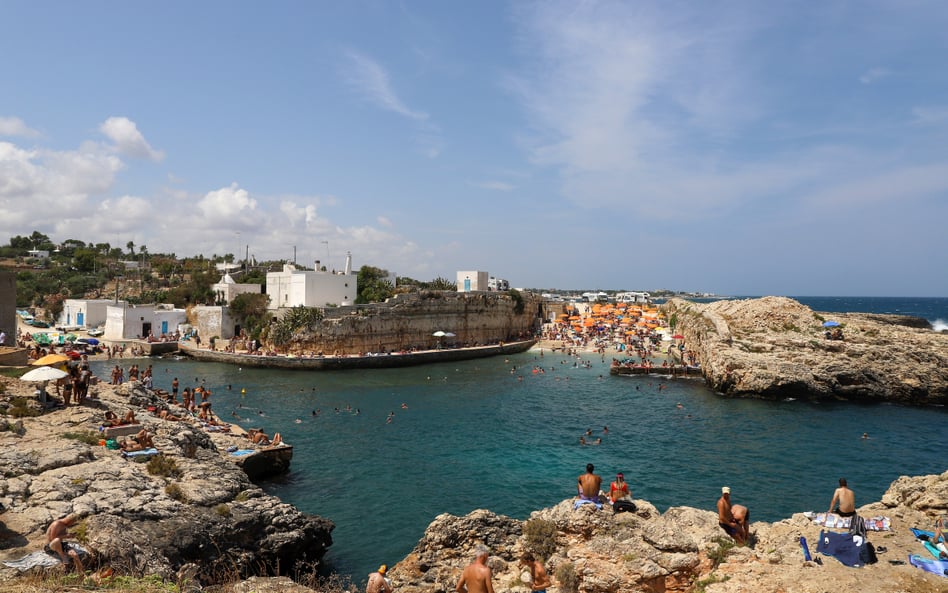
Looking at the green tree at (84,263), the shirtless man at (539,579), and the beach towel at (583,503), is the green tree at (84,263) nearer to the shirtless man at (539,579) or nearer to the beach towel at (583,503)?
the beach towel at (583,503)

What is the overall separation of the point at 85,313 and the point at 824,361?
209 ft

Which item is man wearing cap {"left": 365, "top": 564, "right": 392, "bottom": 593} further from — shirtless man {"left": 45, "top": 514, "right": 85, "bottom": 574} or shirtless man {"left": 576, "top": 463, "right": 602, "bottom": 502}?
shirtless man {"left": 576, "top": 463, "right": 602, "bottom": 502}

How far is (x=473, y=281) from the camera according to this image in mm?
60875

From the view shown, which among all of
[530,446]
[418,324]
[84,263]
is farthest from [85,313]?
[530,446]

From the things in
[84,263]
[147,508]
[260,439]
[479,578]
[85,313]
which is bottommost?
[260,439]

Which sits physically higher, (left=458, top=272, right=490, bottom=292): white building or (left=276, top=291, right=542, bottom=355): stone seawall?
(left=458, top=272, right=490, bottom=292): white building

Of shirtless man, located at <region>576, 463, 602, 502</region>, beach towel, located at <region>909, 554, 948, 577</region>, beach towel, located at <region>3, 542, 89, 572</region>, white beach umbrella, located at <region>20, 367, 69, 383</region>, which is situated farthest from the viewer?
white beach umbrella, located at <region>20, 367, 69, 383</region>

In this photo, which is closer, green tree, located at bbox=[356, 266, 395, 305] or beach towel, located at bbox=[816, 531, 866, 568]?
beach towel, located at bbox=[816, 531, 866, 568]

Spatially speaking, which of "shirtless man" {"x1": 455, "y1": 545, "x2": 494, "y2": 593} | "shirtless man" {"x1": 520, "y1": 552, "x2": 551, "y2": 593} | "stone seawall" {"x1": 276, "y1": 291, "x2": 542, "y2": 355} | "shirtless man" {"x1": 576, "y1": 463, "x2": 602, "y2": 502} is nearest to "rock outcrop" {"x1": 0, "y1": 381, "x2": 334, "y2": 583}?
"shirtless man" {"x1": 455, "y1": 545, "x2": 494, "y2": 593}

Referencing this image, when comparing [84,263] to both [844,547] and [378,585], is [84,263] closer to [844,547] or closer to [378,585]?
[378,585]

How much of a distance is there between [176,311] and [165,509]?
157 feet

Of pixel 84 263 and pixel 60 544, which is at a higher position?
pixel 84 263

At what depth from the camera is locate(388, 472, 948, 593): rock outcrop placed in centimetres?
694

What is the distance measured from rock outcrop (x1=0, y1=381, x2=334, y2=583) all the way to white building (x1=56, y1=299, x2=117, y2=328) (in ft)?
149
